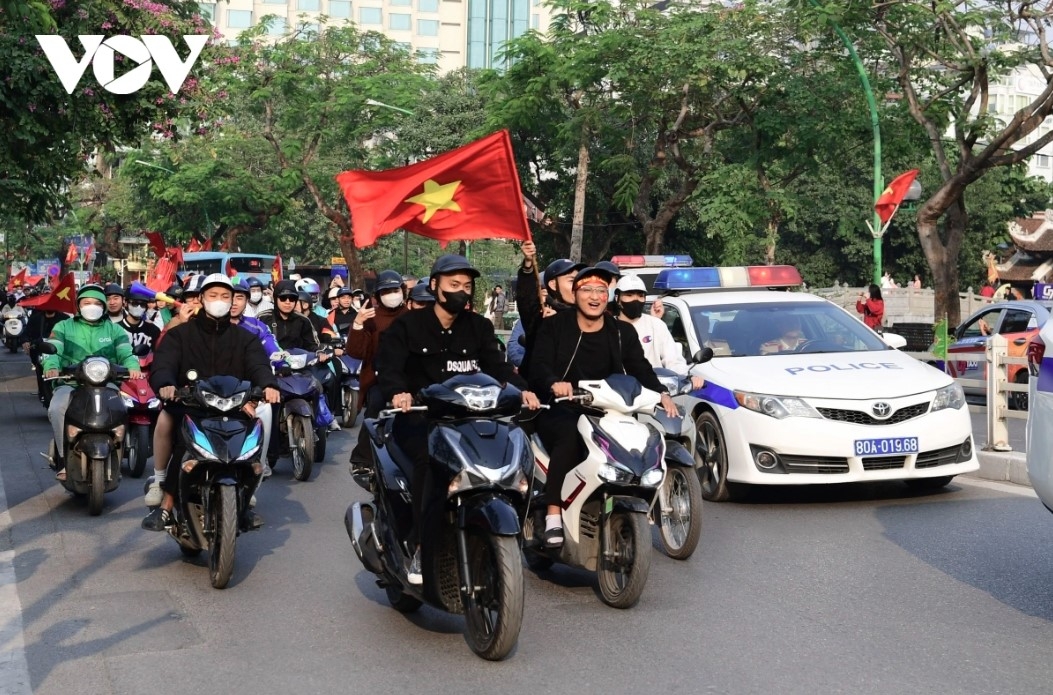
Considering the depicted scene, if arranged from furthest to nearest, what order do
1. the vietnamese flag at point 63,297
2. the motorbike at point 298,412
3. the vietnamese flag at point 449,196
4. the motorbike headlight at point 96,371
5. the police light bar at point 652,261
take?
the police light bar at point 652,261, the vietnamese flag at point 63,297, the motorbike at point 298,412, the motorbike headlight at point 96,371, the vietnamese flag at point 449,196

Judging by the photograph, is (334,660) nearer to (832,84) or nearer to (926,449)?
(926,449)

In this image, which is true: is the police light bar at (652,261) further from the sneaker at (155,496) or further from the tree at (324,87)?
the tree at (324,87)

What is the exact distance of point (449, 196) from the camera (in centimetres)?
847

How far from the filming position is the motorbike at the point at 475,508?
5.80 meters

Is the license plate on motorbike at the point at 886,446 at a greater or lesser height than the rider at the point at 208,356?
lesser

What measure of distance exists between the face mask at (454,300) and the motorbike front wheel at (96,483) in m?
4.44

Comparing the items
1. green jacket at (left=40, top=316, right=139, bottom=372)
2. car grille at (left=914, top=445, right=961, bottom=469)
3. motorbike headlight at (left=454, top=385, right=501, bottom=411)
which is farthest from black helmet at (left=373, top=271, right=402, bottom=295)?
motorbike headlight at (left=454, top=385, right=501, bottom=411)

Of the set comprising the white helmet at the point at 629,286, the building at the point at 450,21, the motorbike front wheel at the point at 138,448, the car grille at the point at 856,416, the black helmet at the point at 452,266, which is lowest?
the motorbike front wheel at the point at 138,448

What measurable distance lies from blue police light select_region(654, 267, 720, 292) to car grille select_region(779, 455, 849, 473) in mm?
3129

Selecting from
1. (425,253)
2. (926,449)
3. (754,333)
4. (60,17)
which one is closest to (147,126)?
(60,17)

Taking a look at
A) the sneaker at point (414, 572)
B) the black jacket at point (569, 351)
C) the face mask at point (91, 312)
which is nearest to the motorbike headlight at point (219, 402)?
the black jacket at point (569, 351)

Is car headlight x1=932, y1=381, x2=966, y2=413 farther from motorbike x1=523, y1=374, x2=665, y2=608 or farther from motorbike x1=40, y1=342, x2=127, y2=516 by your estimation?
motorbike x1=40, y1=342, x2=127, y2=516

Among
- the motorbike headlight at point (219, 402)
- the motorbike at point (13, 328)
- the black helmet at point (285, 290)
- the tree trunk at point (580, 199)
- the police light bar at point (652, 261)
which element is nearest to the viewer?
the motorbike headlight at point (219, 402)

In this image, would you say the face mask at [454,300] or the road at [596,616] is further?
the face mask at [454,300]
